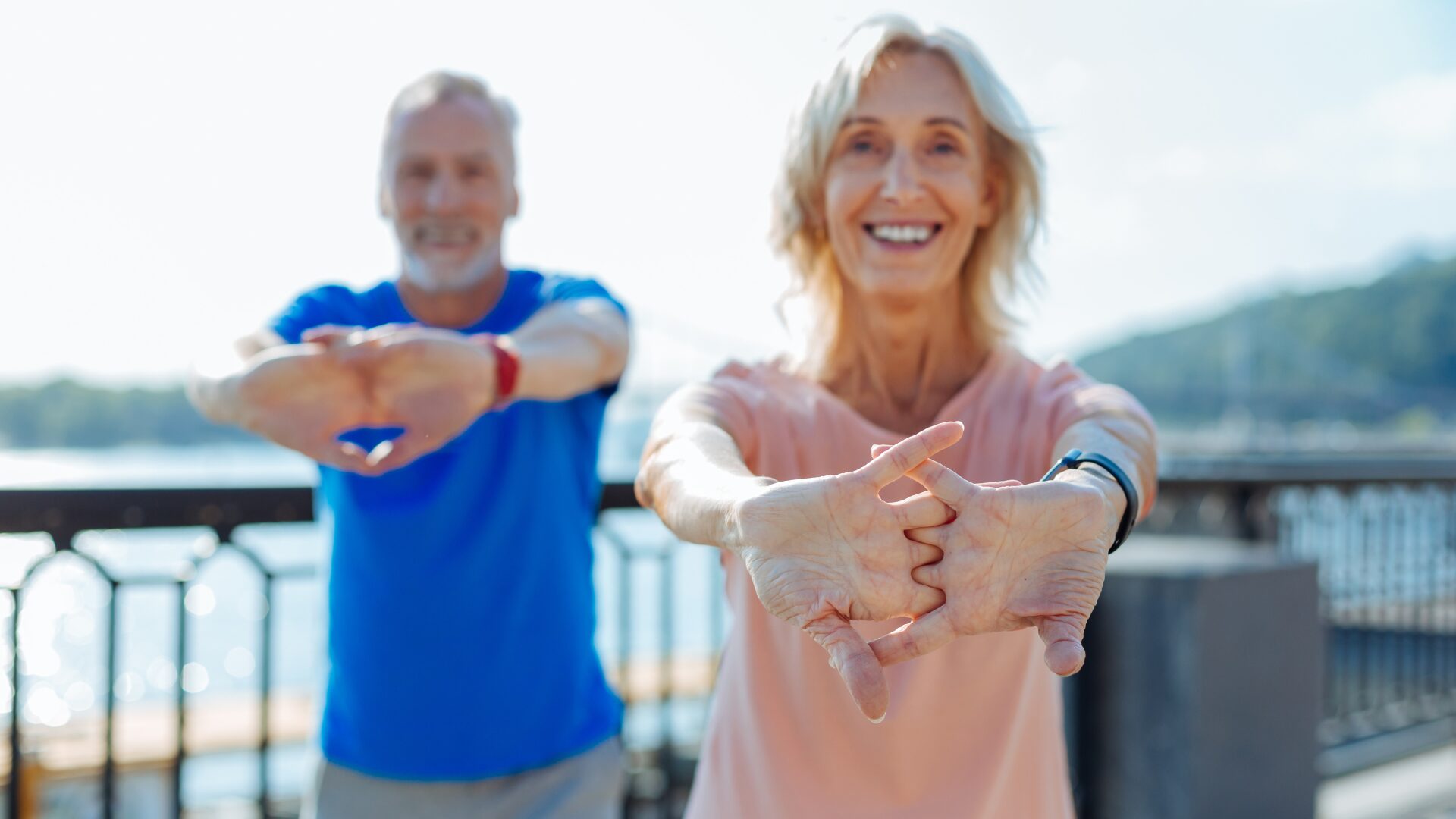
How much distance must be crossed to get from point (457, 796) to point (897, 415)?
0.96 m

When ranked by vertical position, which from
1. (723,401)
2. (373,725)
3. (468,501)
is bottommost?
(373,725)

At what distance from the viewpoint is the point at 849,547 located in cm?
94

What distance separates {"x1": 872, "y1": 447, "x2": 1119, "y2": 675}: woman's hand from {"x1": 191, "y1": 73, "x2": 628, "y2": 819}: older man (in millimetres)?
822

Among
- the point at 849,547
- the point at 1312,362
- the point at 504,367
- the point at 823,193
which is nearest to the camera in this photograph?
the point at 849,547

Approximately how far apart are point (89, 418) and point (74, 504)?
13869 mm

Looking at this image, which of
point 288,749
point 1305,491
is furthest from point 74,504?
point 288,749

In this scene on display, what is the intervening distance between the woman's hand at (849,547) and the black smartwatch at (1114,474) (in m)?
0.23

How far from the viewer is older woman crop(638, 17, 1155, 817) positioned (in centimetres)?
124

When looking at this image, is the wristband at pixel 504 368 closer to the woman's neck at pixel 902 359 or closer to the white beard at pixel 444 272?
the white beard at pixel 444 272

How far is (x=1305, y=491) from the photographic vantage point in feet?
14.2

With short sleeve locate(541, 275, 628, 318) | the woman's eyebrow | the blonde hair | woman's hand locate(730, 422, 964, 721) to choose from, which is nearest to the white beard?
short sleeve locate(541, 275, 628, 318)

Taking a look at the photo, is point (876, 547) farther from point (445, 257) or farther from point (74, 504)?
point (74, 504)

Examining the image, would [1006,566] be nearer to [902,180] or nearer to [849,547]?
[849,547]

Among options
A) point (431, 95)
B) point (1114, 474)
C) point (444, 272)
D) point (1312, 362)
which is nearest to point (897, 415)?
point (1114, 474)
